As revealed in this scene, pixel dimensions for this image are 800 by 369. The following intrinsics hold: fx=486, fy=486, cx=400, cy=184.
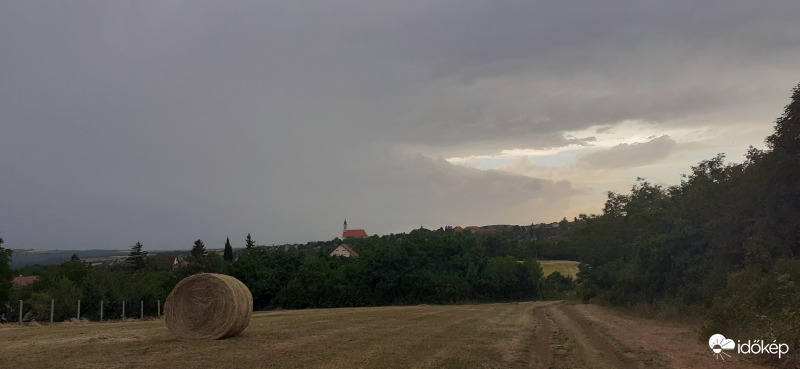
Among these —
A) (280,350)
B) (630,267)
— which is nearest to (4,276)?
(280,350)

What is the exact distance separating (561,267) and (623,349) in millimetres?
74816

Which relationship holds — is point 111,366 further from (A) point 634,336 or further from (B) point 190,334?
(A) point 634,336

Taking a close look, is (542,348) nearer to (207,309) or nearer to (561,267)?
(207,309)

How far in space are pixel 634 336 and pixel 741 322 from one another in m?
3.71

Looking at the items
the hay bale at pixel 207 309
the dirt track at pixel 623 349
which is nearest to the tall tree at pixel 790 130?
the dirt track at pixel 623 349

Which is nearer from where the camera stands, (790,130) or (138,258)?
(790,130)

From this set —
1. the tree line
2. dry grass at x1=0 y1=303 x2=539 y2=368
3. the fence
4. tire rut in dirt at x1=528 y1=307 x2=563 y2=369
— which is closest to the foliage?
tire rut in dirt at x1=528 y1=307 x2=563 y2=369

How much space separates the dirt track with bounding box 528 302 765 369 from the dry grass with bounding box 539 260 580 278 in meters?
59.9

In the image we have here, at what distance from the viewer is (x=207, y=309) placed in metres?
16.2

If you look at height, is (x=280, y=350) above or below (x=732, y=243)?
below

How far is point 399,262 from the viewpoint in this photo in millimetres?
52750

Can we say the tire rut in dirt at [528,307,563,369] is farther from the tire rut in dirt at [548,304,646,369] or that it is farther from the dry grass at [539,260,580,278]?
the dry grass at [539,260,580,278]

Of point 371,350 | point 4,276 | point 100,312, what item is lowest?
point 100,312

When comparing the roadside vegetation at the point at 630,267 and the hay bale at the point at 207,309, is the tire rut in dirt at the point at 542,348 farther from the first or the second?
the hay bale at the point at 207,309
